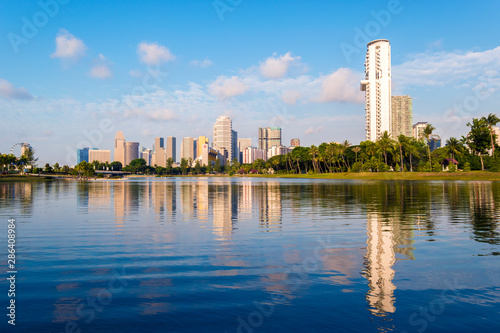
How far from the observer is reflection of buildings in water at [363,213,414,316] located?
8.46m

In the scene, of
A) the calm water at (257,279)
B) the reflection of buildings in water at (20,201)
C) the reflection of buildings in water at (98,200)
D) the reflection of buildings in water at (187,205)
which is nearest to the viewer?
the calm water at (257,279)

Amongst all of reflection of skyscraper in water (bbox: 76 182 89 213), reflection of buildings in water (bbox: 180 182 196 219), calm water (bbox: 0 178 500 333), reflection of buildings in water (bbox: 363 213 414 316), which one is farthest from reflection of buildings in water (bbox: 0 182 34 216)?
reflection of buildings in water (bbox: 363 213 414 316)

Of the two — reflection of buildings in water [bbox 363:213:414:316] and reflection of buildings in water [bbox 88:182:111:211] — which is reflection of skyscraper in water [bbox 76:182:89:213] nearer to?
reflection of buildings in water [bbox 88:182:111:211]

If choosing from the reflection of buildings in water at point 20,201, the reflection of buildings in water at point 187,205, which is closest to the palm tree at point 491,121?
the reflection of buildings in water at point 187,205

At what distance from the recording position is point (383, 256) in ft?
42.0

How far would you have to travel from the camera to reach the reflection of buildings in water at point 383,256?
8.46 metres

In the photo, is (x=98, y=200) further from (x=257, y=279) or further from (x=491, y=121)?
(x=491, y=121)

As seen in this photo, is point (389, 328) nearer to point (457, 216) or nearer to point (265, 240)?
point (265, 240)

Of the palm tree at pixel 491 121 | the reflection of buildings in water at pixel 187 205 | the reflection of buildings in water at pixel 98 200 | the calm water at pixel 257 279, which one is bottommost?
the calm water at pixel 257 279

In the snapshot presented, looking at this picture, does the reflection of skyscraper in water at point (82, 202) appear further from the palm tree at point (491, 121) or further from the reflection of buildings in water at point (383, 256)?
the palm tree at point (491, 121)

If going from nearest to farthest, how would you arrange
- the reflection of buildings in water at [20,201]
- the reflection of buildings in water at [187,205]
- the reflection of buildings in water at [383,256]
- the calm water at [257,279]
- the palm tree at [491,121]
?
the calm water at [257,279] < the reflection of buildings in water at [383,256] < the reflection of buildings in water at [187,205] < the reflection of buildings in water at [20,201] < the palm tree at [491,121]

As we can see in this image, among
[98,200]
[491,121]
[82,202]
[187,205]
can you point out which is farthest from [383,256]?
[491,121]

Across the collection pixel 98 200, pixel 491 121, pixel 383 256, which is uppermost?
pixel 491 121

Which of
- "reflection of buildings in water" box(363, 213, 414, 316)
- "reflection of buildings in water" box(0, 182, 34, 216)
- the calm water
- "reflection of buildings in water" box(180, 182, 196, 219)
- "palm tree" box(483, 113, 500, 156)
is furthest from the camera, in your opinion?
"palm tree" box(483, 113, 500, 156)
